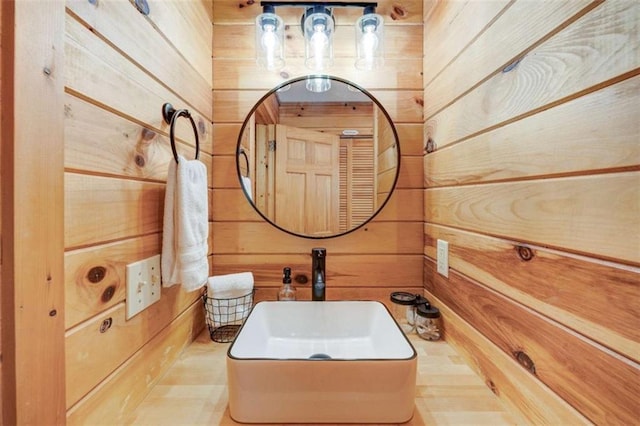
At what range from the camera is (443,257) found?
36.6 inches

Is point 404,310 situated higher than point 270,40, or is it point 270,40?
point 270,40

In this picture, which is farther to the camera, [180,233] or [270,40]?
[270,40]

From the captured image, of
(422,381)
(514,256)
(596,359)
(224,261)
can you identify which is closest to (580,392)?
(596,359)

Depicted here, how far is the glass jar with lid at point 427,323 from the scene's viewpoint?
93cm

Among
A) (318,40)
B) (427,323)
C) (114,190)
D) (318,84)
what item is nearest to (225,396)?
(114,190)

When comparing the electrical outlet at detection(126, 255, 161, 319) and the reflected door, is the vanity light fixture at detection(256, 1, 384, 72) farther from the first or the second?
the electrical outlet at detection(126, 255, 161, 319)

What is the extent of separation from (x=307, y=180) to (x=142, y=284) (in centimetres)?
63

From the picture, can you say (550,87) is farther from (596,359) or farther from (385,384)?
(385,384)

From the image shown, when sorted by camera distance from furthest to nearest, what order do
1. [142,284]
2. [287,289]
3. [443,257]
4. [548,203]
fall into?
1. [287,289]
2. [443,257]
3. [142,284]
4. [548,203]

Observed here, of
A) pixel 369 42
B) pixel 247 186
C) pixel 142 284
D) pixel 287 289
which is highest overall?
pixel 369 42

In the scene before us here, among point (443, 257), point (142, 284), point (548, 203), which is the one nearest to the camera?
point (548, 203)

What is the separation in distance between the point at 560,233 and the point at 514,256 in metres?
0.13

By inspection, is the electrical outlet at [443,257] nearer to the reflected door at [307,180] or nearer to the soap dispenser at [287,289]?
the reflected door at [307,180]

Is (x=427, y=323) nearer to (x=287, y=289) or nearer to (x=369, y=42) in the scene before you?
(x=287, y=289)
